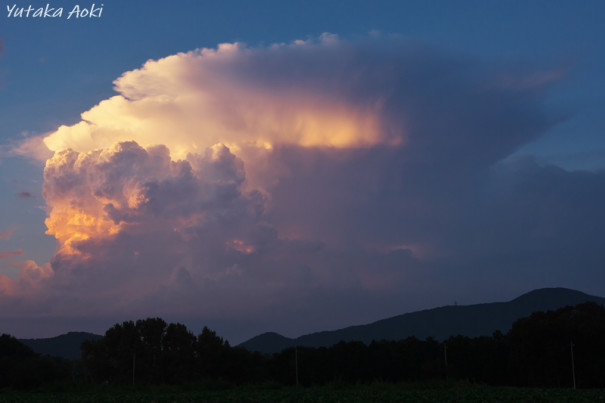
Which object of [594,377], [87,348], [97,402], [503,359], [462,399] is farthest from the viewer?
[87,348]

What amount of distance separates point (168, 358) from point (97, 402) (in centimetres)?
6259

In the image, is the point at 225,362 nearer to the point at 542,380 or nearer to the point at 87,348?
the point at 87,348

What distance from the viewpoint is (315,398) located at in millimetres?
47250

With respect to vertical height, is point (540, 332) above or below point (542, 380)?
Result: above

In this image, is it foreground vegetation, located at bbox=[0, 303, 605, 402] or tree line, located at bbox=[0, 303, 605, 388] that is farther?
tree line, located at bbox=[0, 303, 605, 388]

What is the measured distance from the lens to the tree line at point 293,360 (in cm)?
9844

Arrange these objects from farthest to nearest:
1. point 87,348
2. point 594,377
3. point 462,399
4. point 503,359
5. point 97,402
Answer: point 87,348, point 503,359, point 594,377, point 97,402, point 462,399

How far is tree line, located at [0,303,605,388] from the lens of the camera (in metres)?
98.4

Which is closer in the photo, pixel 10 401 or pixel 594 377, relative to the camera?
pixel 10 401

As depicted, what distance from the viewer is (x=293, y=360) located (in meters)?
107

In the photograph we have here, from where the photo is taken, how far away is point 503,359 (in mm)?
101562

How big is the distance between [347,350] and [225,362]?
66.1 feet

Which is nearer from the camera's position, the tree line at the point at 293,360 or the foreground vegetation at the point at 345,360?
the foreground vegetation at the point at 345,360

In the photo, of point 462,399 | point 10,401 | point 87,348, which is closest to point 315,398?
point 462,399
